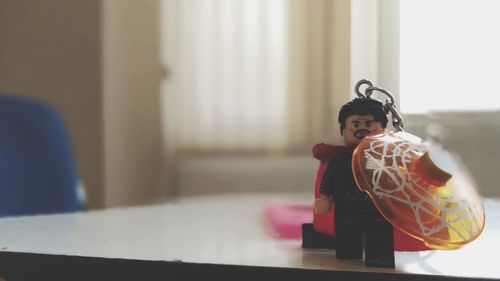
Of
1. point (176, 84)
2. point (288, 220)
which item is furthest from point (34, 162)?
point (288, 220)

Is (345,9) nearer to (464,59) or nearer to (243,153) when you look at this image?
(464,59)

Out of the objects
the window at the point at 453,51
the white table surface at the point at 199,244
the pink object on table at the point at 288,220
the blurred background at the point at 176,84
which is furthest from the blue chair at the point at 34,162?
the window at the point at 453,51

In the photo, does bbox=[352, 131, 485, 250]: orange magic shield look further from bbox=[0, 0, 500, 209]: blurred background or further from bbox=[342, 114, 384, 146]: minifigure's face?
bbox=[0, 0, 500, 209]: blurred background

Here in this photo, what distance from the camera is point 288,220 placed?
0.67 metres

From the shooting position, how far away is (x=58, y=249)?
0.47m

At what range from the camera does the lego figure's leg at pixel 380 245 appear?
1.33 ft

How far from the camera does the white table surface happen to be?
1.37ft

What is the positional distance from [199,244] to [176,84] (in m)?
1.00

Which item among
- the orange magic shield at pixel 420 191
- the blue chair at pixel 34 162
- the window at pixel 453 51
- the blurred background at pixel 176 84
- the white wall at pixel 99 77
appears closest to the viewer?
the orange magic shield at pixel 420 191

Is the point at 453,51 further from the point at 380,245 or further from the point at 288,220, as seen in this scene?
the point at 380,245

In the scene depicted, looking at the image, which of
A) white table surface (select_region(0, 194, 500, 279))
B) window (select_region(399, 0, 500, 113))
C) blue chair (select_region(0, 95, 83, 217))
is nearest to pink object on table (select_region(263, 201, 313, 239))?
white table surface (select_region(0, 194, 500, 279))

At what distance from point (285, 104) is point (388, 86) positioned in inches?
27.2

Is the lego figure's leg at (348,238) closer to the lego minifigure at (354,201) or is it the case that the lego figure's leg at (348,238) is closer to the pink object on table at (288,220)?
the lego minifigure at (354,201)

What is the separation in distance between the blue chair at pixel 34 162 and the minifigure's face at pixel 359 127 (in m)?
0.86
